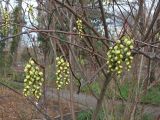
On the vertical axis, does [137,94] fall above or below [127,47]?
below

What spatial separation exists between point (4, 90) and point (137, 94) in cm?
764

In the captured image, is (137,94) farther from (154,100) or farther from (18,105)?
(154,100)

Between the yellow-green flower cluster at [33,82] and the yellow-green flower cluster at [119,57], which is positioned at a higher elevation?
the yellow-green flower cluster at [119,57]

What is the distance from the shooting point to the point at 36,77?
6.31 ft

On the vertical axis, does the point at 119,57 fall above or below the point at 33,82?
above

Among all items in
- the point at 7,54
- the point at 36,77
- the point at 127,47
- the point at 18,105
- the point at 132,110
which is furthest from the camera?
the point at 7,54

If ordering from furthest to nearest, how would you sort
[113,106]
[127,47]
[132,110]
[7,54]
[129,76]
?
1. [7,54]
2. [129,76]
3. [113,106]
4. [132,110]
5. [127,47]

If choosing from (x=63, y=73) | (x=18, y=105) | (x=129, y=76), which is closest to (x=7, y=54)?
(x=18, y=105)

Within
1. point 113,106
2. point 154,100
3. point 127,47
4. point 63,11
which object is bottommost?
point 154,100

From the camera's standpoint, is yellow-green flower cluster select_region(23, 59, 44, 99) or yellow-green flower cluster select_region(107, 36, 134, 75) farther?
yellow-green flower cluster select_region(23, 59, 44, 99)

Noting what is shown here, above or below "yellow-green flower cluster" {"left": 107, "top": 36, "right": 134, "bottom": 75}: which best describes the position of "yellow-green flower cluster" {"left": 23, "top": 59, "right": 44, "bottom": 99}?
below

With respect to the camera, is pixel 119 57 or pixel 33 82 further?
pixel 33 82

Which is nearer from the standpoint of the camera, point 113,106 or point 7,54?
point 113,106

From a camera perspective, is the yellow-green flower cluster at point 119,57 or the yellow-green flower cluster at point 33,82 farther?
the yellow-green flower cluster at point 33,82
